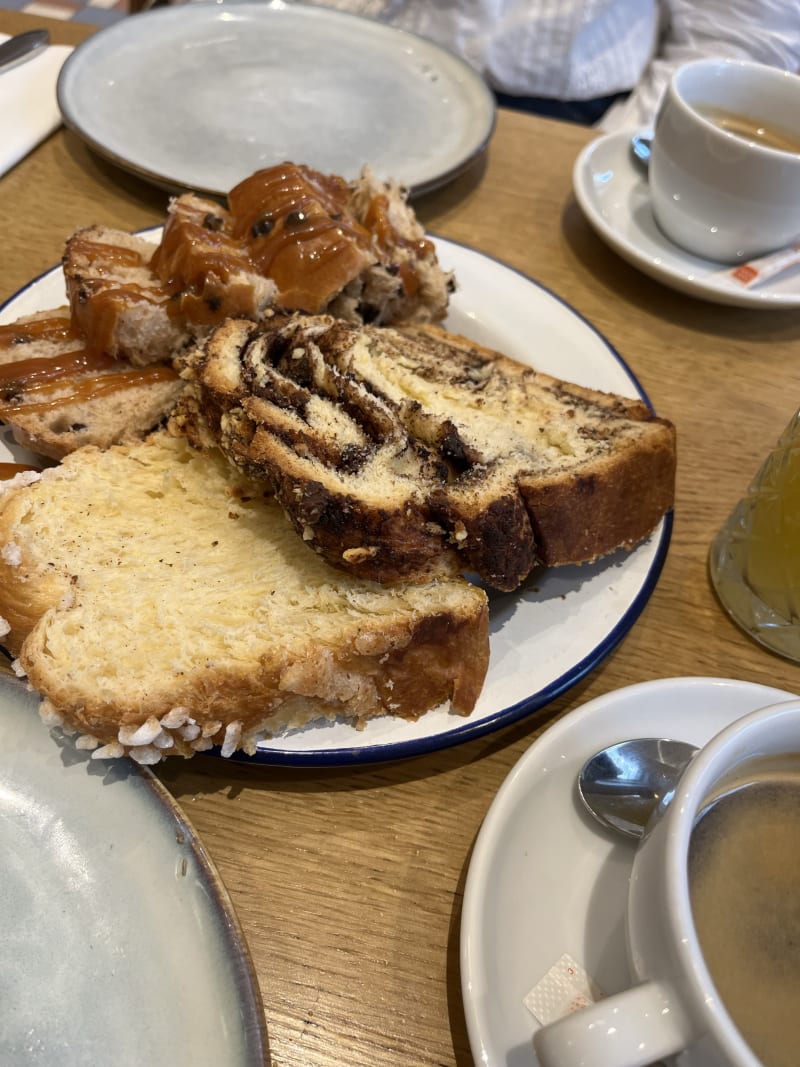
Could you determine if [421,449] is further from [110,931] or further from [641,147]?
[641,147]

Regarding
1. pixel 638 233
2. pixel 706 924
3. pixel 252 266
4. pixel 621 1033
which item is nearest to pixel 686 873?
pixel 706 924

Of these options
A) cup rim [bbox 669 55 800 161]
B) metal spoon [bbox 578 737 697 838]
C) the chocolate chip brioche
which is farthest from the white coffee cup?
metal spoon [bbox 578 737 697 838]

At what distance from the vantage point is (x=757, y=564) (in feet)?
4.96

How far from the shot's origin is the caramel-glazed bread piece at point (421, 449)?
1.23 meters

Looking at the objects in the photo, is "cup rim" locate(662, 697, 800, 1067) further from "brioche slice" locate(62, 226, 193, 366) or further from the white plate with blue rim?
"brioche slice" locate(62, 226, 193, 366)

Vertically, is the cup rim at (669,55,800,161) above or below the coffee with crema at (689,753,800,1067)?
above

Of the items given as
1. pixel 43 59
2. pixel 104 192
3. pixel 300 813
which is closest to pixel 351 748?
pixel 300 813

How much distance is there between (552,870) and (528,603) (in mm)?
473

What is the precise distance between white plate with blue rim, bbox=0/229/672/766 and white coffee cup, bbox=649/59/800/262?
22.2 inches

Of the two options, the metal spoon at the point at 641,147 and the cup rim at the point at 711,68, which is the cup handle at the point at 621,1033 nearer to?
the cup rim at the point at 711,68

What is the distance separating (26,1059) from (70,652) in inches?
20.6

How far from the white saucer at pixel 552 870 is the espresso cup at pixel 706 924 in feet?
0.40

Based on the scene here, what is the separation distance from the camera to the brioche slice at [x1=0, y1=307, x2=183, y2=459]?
4.75 ft

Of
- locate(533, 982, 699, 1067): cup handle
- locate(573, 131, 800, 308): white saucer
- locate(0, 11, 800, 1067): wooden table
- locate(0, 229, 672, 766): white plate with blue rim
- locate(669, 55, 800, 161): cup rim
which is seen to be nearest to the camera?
locate(533, 982, 699, 1067): cup handle
